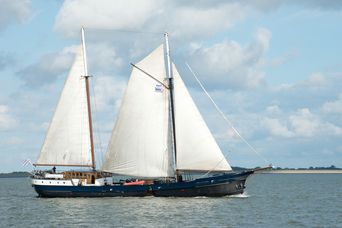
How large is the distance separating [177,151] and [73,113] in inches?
520

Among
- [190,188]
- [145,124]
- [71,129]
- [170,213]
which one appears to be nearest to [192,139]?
[190,188]

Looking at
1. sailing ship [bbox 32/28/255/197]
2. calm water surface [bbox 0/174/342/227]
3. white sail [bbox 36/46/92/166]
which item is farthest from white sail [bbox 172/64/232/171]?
white sail [bbox 36/46/92/166]

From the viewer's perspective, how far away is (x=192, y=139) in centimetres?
7200

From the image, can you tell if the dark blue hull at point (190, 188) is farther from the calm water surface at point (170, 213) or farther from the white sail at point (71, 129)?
the white sail at point (71, 129)

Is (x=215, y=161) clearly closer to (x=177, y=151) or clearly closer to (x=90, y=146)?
(x=177, y=151)

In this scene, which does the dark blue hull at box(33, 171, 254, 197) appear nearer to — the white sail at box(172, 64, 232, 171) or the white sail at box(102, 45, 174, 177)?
the white sail at box(172, 64, 232, 171)

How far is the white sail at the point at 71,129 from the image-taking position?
7694cm

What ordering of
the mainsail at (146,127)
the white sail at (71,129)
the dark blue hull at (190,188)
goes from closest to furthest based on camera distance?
the dark blue hull at (190,188) < the mainsail at (146,127) < the white sail at (71,129)

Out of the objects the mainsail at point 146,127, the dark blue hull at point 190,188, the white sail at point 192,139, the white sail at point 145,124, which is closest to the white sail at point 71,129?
the mainsail at point 146,127

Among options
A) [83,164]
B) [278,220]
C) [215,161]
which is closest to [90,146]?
[83,164]

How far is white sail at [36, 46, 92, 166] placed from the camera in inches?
3029

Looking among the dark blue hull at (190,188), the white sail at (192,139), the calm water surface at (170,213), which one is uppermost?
the white sail at (192,139)

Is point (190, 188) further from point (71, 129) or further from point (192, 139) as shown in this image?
point (71, 129)

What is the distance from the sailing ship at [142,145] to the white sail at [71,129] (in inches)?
4.5
